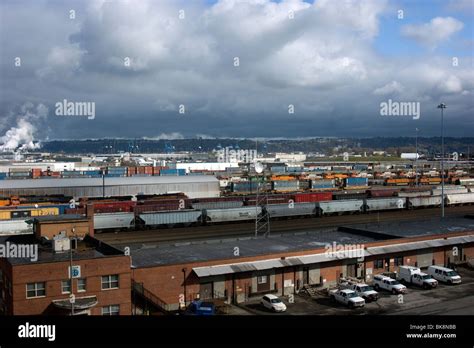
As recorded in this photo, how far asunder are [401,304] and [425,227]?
12898mm

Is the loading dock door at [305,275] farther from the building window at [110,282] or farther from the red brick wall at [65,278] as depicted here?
the building window at [110,282]

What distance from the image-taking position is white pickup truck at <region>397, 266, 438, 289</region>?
25.1 m

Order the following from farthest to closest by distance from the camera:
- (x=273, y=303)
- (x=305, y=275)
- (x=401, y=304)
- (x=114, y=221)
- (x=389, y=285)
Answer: (x=114, y=221) → (x=305, y=275) → (x=389, y=285) → (x=401, y=304) → (x=273, y=303)

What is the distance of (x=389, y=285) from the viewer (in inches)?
968

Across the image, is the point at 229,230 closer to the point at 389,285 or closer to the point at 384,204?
the point at 389,285

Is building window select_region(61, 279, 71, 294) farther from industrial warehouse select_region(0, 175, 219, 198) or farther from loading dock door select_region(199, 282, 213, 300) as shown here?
industrial warehouse select_region(0, 175, 219, 198)

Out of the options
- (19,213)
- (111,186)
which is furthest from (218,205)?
(111,186)

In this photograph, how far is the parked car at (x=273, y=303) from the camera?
21.6 m

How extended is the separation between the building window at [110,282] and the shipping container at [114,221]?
2184cm

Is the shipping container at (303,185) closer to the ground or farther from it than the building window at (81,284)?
farther from it

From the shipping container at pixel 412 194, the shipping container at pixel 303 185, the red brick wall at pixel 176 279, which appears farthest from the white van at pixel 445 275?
the shipping container at pixel 303 185

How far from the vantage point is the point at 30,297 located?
17922 millimetres

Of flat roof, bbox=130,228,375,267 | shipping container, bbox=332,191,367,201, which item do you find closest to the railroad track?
shipping container, bbox=332,191,367,201

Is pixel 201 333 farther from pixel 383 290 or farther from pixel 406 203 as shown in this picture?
pixel 406 203
